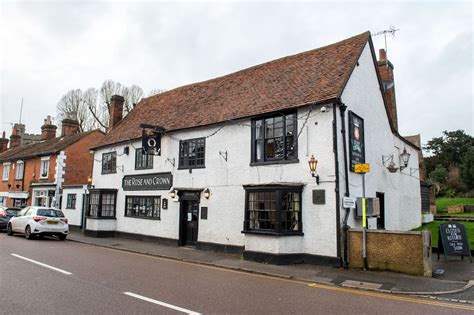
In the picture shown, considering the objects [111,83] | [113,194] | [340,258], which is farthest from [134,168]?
[111,83]

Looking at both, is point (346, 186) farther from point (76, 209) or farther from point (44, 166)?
point (44, 166)

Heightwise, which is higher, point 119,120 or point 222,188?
point 119,120

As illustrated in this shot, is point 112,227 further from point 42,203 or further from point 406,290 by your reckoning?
point 406,290

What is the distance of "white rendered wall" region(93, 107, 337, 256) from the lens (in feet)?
39.8

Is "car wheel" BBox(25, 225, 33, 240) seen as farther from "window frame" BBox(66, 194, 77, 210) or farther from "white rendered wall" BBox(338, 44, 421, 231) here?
"white rendered wall" BBox(338, 44, 421, 231)

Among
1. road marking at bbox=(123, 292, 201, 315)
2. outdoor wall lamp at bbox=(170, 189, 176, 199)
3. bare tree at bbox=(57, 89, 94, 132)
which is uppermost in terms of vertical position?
bare tree at bbox=(57, 89, 94, 132)

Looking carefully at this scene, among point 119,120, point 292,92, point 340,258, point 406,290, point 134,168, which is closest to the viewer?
point 406,290

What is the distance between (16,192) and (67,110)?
1646 cm

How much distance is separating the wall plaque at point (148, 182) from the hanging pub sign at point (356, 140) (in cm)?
869

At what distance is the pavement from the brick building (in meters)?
16.2

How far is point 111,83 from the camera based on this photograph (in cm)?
4434

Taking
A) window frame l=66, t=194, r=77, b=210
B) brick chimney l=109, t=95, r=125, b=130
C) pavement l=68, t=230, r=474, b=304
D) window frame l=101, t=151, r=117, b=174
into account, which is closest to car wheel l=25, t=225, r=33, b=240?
window frame l=101, t=151, r=117, b=174

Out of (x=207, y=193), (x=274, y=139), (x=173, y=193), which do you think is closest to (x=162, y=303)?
(x=274, y=139)

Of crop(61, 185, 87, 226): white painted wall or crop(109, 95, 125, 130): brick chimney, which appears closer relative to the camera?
crop(61, 185, 87, 226): white painted wall
